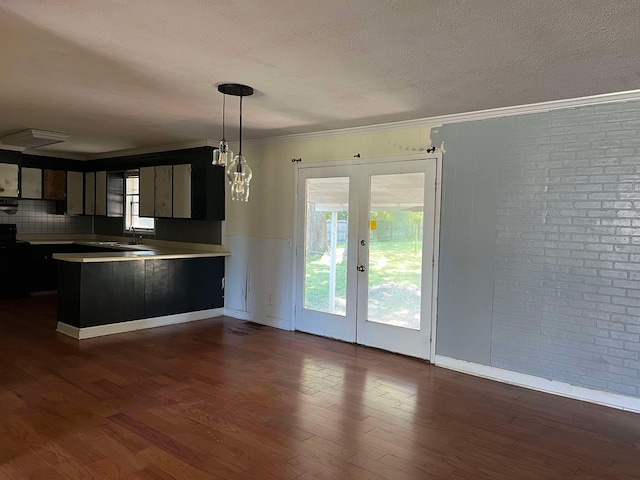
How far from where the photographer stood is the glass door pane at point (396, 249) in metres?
4.74

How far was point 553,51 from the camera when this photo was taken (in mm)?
2732

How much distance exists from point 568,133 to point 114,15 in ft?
11.0

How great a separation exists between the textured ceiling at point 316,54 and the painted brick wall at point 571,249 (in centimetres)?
36

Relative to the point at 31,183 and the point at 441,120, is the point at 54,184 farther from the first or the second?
the point at 441,120

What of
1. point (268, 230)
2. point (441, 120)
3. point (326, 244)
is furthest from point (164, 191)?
point (441, 120)

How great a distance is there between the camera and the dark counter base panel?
521cm

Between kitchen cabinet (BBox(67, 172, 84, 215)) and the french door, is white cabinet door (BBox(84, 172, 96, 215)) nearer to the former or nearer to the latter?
kitchen cabinet (BBox(67, 172, 84, 215))

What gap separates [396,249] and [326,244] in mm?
943

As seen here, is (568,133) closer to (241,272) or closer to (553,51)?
(553,51)

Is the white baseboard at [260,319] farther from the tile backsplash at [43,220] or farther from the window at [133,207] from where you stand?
the tile backsplash at [43,220]

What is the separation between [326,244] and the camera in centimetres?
551

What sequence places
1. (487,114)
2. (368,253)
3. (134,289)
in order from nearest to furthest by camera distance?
(487,114) < (368,253) < (134,289)

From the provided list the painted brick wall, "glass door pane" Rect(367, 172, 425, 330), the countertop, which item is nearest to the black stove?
the countertop

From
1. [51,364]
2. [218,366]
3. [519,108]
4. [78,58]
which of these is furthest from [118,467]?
[519,108]
